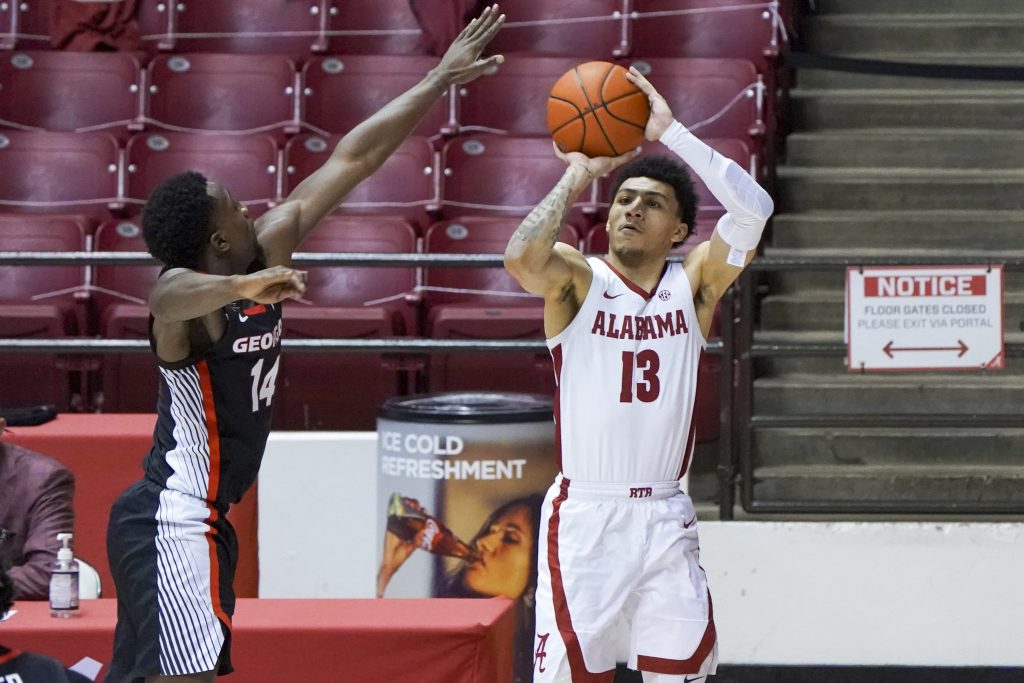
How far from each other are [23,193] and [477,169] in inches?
90.6

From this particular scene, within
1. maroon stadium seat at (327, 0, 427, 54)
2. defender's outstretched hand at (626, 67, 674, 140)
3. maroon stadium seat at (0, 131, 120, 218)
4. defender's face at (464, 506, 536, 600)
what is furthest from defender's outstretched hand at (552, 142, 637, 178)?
maroon stadium seat at (327, 0, 427, 54)

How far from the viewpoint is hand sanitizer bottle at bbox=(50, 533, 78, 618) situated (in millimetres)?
4156

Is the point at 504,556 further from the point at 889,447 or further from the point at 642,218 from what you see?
the point at 889,447

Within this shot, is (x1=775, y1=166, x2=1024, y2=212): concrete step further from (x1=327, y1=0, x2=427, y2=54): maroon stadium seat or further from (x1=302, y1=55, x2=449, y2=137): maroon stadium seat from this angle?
(x1=327, y1=0, x2=427, y2=54): maroon stadium seat

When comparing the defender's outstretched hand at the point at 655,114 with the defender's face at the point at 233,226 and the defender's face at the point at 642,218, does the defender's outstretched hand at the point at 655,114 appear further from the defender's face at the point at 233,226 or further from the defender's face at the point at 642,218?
the defender's face at the point at 233,226

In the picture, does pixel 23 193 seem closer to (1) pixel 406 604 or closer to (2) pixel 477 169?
(2) pixel 477 169

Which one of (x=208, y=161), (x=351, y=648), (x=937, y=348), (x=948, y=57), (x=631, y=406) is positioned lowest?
(x=351, y=648)

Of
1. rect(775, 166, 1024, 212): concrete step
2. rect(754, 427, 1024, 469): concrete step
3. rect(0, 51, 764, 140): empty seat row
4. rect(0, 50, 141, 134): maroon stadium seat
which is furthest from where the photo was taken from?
rect(0, 50, 141, 134): maroon stadium seat

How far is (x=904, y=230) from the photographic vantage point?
24.9 feet

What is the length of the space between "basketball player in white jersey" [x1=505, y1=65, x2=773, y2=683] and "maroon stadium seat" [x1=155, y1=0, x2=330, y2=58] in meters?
4.69

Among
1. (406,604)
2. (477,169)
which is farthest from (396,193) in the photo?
(406,604)

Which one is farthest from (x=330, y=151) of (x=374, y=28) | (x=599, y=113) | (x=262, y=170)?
(x=599, y=113)

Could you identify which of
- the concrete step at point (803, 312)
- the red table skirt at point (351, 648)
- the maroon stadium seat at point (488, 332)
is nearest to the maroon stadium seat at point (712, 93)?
the concrete step at point (803, 312)

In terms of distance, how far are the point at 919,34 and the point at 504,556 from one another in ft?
16.5
